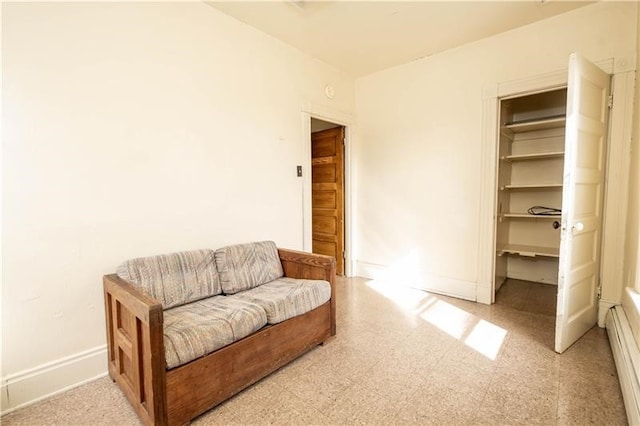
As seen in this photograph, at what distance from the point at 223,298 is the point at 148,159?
109cm

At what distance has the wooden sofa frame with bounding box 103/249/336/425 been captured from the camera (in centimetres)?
140

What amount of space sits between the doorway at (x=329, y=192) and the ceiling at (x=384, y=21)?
1113 mm

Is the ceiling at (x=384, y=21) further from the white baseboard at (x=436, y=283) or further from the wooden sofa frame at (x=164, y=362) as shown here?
the white baseboard at (x=436, y=283)

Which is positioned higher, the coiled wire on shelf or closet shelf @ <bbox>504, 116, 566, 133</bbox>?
closet shelf @ <bbox>504, 116, 566, 133</bbox>

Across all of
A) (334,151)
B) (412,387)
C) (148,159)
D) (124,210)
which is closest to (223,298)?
(124,210)

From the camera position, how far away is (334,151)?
4.11 m

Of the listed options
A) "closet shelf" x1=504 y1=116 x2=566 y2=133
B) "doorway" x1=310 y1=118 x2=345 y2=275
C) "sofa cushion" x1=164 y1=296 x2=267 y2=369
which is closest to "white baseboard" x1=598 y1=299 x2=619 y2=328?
"closet shelf" x1=504 y1=116 x2=566 y2=133

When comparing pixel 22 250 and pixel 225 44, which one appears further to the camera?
pixel 225 44

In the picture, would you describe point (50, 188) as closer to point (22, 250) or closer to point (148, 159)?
point (22, 250)

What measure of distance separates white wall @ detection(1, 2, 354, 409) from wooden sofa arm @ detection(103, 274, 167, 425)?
11.0 inches

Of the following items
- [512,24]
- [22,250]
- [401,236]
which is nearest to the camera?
[22,250]

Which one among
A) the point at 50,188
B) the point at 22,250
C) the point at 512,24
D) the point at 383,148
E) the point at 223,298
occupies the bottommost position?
the point at 223,298

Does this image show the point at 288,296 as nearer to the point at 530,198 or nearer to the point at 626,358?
the point at 626,358

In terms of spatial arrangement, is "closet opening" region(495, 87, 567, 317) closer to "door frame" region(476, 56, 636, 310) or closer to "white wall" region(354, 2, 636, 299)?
"white wall" region(354, 2, 636, 299)
